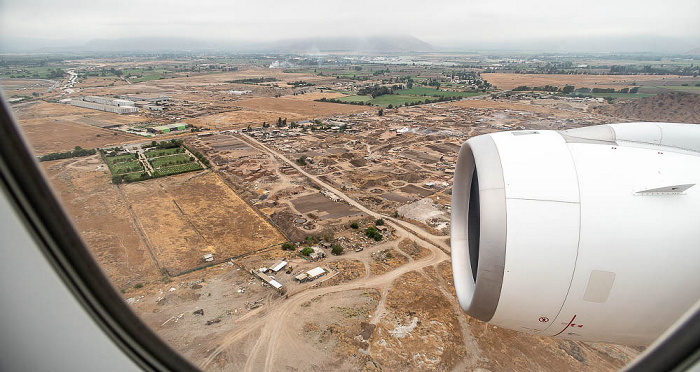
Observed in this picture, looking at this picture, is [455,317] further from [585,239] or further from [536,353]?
[585,239]

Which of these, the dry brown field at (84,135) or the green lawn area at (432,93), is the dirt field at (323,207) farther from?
the green lawn area at (432,93)

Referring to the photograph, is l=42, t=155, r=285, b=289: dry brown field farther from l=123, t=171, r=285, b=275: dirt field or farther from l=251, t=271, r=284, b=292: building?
l=251, t=271, r=284, b=292: building

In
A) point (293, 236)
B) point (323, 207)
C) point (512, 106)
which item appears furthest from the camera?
point (512, 106)

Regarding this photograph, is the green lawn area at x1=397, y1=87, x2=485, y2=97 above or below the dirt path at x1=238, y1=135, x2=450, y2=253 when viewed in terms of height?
below

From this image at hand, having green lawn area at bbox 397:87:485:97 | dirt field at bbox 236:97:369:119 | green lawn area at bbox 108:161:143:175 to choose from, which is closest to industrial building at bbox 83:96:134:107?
dirt field at bbox 236:97:369:119

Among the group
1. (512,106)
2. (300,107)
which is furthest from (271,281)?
(512,106)

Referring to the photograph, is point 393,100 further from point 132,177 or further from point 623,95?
point 132,177

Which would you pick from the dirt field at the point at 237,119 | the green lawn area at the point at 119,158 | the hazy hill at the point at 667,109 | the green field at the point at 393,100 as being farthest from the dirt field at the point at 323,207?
the green field at the point at 393,100
